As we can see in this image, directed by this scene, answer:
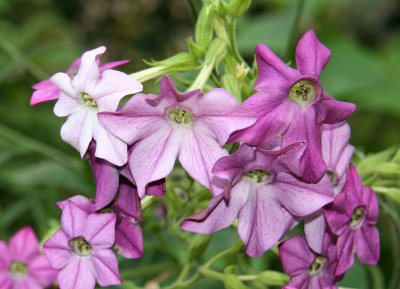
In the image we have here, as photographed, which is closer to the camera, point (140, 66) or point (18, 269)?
point (18, 269)

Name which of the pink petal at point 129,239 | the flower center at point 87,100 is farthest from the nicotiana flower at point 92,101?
the pink petal at point 129,239

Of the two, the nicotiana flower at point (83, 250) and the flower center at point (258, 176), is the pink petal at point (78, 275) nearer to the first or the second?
the nicotiana flower at point (83, 250)

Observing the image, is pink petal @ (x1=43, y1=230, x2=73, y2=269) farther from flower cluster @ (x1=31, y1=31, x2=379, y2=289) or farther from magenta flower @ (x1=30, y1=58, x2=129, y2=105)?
magenta flower @ (x1=30, y1=58, x2=129, y2=105)

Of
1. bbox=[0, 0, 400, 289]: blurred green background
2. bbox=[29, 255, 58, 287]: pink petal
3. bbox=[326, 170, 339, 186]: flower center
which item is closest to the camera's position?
bbox=[326, 170, 339, 186]: flower center

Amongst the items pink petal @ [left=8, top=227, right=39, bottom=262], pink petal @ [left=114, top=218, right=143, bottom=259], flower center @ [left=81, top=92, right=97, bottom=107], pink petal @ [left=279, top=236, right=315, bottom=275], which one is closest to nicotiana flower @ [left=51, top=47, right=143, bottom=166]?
flower center @ [left=81, top=92, right=97, bottom=107]

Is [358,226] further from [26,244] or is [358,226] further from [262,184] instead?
[26,244]

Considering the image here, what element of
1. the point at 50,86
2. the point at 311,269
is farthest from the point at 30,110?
the point at 311,269

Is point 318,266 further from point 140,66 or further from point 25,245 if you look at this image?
point 140,66

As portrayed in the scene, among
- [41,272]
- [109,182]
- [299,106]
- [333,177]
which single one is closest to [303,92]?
[299,106]
